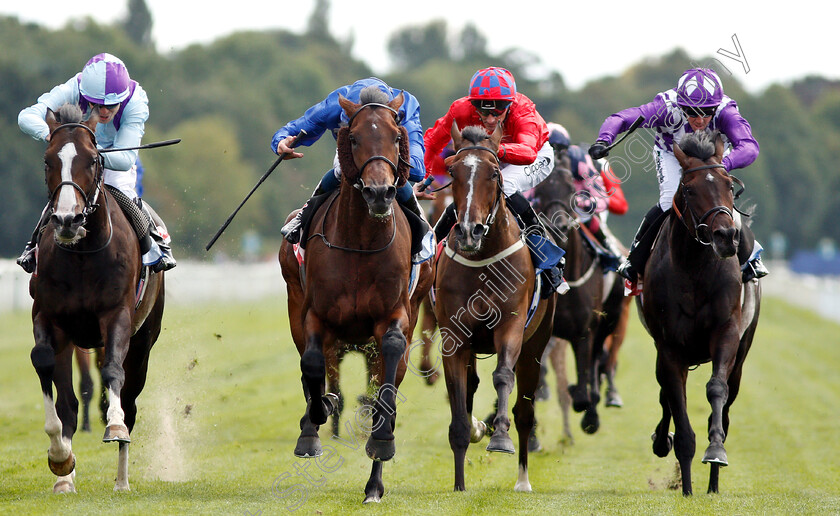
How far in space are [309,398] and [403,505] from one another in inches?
32.5

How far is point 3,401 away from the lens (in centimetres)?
1217

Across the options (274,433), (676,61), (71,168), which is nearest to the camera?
(71,168)

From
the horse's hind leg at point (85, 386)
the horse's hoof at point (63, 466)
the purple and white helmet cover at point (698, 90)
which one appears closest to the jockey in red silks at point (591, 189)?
the purple and white helmet cover at point (698, 90)

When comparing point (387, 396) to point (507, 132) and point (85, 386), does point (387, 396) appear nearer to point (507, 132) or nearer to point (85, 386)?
point (507, 132)

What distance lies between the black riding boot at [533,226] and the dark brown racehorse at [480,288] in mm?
262

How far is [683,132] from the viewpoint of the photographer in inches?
305

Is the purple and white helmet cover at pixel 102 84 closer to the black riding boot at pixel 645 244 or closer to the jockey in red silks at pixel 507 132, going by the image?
the jockey in red silks at pixel 507 132

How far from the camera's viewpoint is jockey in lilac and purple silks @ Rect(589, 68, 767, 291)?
7.41 meters

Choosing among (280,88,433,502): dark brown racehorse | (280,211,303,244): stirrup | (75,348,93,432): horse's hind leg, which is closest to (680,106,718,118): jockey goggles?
(280,88,433,502): dark brown racehorse

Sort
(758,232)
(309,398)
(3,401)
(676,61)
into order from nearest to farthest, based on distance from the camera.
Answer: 1. (309,398)
2. (3,401)
3. (758,232)
4. (676,61)

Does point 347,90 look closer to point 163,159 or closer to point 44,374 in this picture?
point 44,374

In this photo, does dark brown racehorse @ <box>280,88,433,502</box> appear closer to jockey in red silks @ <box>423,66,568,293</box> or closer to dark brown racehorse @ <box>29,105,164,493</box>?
dark brown racehorse @ <box>29,105,164,493</box>

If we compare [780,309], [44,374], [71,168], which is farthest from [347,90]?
[780,309]

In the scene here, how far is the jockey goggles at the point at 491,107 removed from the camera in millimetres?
7648
